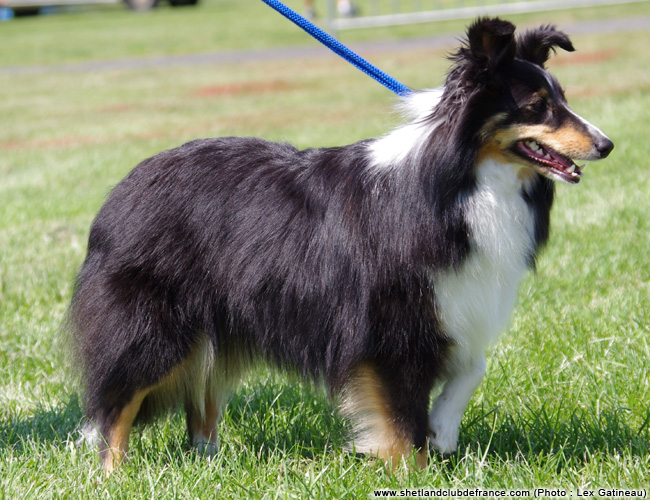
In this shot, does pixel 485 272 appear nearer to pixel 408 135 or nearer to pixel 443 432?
pixel 408 135

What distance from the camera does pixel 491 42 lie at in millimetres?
2959

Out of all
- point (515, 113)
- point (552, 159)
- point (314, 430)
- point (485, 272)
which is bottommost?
point (314, 430)

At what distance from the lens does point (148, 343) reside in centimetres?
336

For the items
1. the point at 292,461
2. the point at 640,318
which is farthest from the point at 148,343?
the point at 640,318

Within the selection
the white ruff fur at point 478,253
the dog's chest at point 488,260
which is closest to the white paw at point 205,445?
the white ruff fur at point 478,253

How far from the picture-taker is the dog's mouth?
9.87ft

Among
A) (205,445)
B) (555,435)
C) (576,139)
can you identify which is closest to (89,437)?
(205,445)

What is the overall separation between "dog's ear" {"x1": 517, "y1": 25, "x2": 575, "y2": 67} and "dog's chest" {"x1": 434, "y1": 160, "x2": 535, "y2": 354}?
0.52 meters

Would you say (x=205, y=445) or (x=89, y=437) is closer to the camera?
(x=89, y=437)

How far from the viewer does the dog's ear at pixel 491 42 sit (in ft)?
9.52

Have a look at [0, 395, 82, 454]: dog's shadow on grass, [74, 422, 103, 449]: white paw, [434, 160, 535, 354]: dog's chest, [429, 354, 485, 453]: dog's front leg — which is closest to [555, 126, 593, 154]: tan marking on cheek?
[434, 160, 535, 354]: dog's chest

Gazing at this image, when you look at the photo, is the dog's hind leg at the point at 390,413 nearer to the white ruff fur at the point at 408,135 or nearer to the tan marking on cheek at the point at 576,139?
the white ruff fur at the point at 408,135

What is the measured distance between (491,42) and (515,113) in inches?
10.8

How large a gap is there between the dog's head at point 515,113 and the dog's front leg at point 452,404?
877mm
